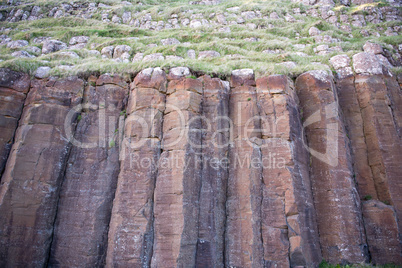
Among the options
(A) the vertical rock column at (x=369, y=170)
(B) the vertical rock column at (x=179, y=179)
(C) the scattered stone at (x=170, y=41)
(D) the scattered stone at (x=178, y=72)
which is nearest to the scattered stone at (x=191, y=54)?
(C) the scattered stone at (x=170, y=41)

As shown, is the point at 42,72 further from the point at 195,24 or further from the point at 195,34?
the point at 195,24

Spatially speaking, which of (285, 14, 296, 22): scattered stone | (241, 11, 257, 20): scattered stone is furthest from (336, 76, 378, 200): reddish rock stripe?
(241, 11, 257, 20): scattered stone

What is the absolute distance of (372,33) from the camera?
60.1ft

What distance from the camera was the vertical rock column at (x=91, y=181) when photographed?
916cm

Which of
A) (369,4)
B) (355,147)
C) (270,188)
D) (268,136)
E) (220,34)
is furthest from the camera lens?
(369,4)

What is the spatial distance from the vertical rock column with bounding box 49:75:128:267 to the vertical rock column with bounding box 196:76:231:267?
3.20 meters

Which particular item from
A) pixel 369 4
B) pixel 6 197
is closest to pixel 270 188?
pixel 6 197

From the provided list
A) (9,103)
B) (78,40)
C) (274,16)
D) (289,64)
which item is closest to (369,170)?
(289,64)

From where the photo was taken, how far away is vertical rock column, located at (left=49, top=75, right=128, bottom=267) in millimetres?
9156

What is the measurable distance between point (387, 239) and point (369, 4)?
18.4 m

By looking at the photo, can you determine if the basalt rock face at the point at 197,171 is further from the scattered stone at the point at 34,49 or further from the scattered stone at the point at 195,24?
the scattered stone at the point at 195,24

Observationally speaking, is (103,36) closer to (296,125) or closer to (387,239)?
(296,125)

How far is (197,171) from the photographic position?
9547 mm

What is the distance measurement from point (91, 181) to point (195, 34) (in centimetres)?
1111
